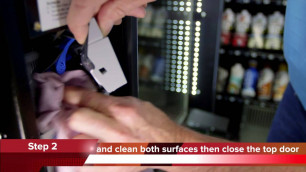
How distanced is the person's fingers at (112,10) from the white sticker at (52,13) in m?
0.06

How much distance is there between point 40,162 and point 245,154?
0.38 metres

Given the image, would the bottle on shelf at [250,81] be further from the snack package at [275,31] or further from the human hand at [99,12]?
the human hand at [99,12]

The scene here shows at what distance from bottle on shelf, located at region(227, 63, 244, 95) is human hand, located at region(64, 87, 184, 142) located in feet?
6.35

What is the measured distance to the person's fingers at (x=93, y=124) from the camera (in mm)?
468

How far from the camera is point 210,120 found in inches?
81.1

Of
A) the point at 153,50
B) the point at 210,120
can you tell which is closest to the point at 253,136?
the point at 210,120

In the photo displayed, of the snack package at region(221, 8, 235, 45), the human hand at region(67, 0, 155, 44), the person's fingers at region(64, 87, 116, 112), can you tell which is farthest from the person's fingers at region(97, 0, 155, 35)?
the snack package at region(221, 8, 235, 45)

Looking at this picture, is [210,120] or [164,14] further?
[164,14]

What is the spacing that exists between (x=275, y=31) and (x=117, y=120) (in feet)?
6.67

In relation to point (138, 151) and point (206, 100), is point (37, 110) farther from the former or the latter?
point (206, 100)

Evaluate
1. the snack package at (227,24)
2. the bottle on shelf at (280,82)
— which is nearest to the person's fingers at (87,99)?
the snack package at (227,24)

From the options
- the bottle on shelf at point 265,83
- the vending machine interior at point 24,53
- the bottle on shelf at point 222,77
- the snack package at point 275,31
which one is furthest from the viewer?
the bottle on shelf at point 222,77

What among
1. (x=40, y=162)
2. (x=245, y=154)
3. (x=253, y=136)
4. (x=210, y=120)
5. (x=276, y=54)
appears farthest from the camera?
(x=253, y=136)

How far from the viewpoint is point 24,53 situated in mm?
423
